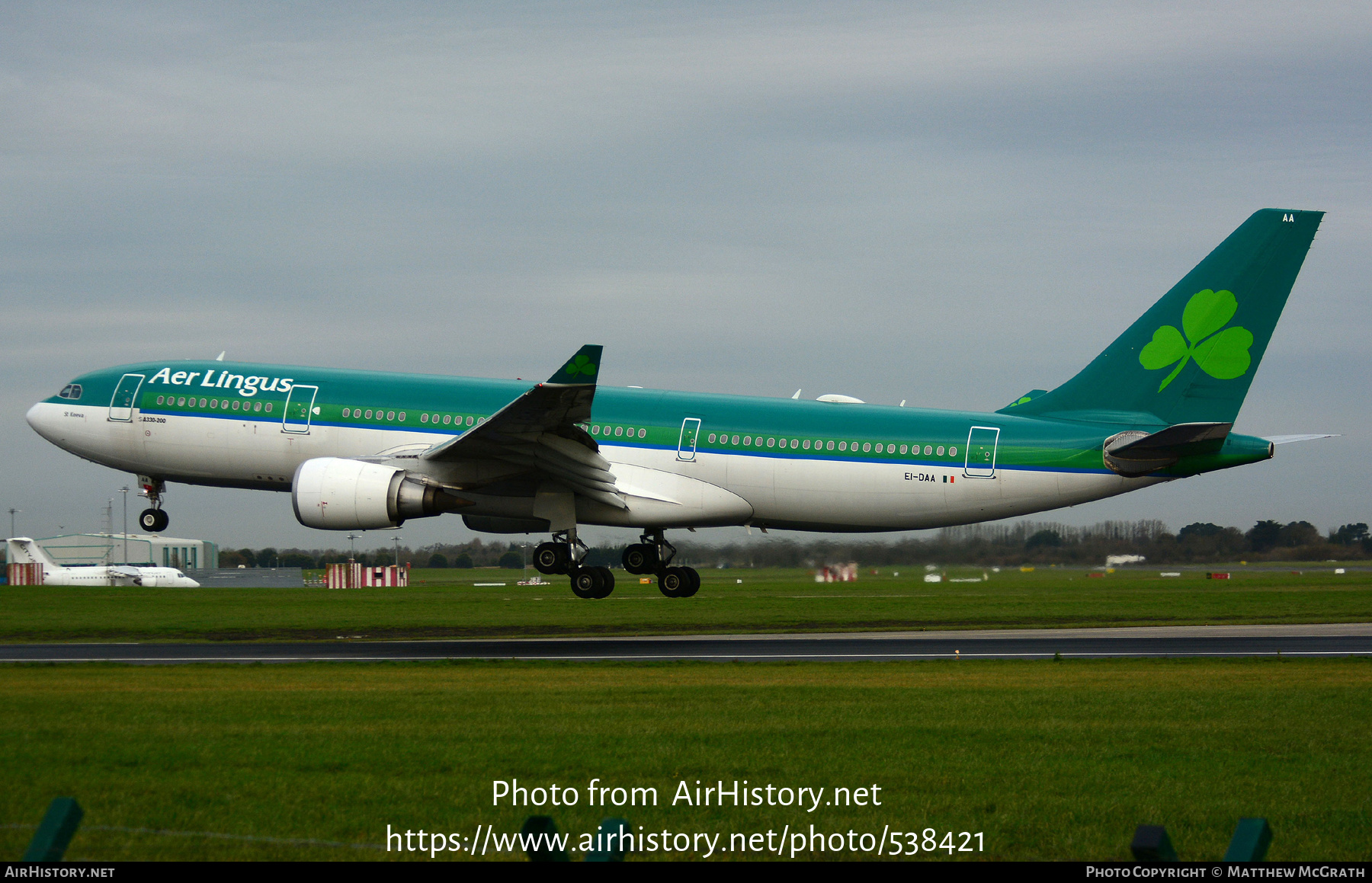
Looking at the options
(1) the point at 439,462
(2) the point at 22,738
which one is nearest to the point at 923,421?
(1) the point at 439,462

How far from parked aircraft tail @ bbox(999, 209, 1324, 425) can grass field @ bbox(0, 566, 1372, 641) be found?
826 centimetres

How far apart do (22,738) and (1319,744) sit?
1564 cm

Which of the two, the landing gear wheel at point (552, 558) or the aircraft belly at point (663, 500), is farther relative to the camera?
the landing gear wheel at point (552, 558)

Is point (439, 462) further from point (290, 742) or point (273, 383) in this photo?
point (290, 742)

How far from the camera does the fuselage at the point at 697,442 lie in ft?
112

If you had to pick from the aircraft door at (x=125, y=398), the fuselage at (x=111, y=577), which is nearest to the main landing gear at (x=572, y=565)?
the aircraft door at (x=125, y=398)

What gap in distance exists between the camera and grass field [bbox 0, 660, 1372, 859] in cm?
1106

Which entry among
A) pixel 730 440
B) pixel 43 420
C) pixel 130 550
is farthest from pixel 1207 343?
pixel 130 550

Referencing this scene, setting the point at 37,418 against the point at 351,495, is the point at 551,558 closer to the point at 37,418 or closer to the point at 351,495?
the point at 351,495

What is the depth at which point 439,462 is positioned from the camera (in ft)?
109

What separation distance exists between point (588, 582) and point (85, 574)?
6787cm

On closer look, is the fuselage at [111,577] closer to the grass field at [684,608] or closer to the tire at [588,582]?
the grass field at [684,608]

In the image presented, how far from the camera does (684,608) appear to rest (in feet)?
152

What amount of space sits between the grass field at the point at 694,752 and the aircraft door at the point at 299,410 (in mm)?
12309
